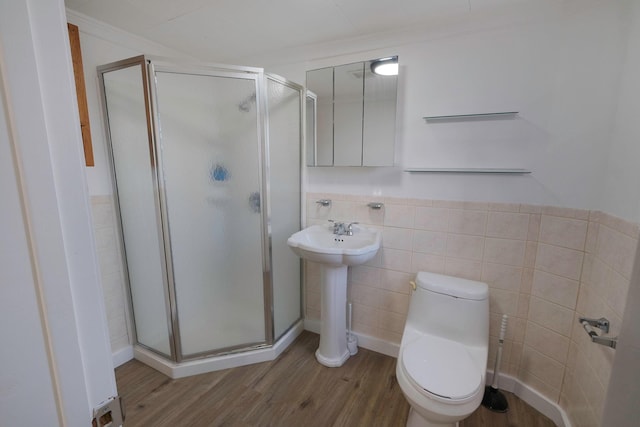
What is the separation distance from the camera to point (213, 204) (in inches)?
75.8

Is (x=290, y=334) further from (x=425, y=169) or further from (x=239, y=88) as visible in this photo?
(x=239, y=88)

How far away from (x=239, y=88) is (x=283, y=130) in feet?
1.35

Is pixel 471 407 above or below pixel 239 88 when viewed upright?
below

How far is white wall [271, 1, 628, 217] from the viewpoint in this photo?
1.34m

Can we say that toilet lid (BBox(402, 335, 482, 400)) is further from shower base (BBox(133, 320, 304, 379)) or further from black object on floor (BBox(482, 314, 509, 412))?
shower base (BBox(133, 320, 304, 379))

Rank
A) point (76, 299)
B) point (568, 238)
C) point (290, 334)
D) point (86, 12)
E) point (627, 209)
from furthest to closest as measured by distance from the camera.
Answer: point (290, 334)
point (86, 12)
point (568, 238)
point (627, 209)
point (76, 299)

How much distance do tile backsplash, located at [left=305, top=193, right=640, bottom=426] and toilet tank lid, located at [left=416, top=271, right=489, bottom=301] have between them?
0.34 feet

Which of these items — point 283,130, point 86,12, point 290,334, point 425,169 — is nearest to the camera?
point 86,12

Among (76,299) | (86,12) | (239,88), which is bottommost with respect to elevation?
(76,299)

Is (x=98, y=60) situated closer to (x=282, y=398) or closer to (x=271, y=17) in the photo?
(x=271, y=17)

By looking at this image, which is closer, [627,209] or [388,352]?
[627,209]

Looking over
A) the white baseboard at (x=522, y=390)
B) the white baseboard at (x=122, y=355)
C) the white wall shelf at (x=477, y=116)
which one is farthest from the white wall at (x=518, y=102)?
the white baseboard at (x=122, y=355)

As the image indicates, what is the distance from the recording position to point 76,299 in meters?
0.43

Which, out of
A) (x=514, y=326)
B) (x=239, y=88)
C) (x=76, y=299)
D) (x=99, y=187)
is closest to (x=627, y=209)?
(x=514, y=326)
